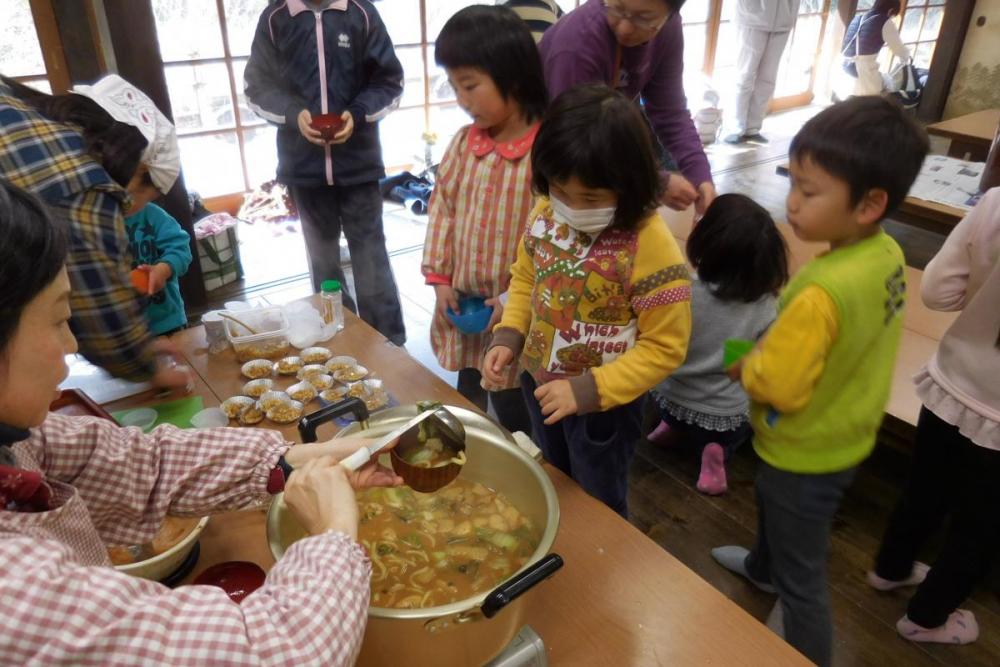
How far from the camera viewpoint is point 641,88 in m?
1.98

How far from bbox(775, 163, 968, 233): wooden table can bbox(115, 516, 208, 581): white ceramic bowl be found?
10.2ft

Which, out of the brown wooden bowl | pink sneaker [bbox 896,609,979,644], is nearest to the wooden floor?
pink sneaker [bbox 896,609,979,644]

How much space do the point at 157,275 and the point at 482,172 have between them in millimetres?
944

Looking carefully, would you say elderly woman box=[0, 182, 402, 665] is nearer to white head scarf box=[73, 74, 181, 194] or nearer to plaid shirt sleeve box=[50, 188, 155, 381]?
plaid shirt sleeve box=[50, 188, 155, 381]

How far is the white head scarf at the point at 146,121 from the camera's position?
4.85 ft

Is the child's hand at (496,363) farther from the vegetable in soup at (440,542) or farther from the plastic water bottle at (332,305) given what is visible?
the plastic water bottle at (332,305)

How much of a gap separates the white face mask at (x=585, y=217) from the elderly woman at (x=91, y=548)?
0.62 m

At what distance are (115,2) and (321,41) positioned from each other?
0.90 meters

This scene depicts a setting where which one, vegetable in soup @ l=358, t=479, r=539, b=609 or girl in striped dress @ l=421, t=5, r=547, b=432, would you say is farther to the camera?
girl in striped dress @ l=421, t=5, r=547, b=432

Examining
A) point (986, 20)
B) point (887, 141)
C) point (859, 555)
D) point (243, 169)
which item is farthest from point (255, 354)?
point (986, 20)

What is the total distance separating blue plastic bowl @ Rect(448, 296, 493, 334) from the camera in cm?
191

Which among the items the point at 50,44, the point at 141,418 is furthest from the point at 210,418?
the point at 50,44

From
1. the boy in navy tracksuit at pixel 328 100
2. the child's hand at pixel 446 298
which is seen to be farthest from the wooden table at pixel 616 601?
the boy in navy tracksuit at pixel 328 100

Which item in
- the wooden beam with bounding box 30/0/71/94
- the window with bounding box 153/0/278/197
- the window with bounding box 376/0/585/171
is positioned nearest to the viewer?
the wooden beam with bounding box 30/0/71/94
